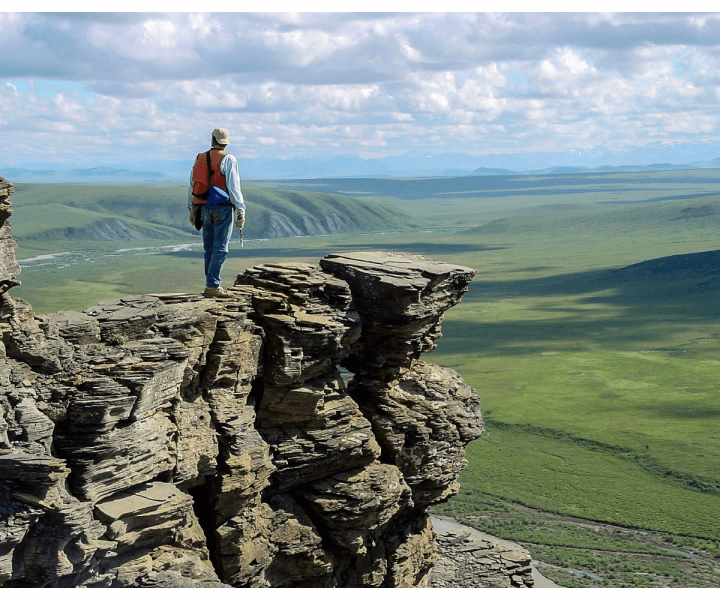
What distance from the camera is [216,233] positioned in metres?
26.8

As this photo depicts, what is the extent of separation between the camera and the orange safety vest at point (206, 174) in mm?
26000

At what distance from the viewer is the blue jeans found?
1051 inches

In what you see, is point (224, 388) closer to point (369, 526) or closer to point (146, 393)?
point (146, 393)

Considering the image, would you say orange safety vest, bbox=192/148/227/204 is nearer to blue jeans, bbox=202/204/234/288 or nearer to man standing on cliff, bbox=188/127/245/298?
man standing on cliff, bbox=188/127/245/298

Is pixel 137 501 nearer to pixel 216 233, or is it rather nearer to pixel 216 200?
pixel 216 233

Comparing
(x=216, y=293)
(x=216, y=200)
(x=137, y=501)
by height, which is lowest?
(x=137, y=501)

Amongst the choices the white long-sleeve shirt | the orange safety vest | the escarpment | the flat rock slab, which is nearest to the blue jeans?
the orange safety vest

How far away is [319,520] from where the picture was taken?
2845 cm

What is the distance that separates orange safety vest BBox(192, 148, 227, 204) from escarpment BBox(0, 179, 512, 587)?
3117 millimetres

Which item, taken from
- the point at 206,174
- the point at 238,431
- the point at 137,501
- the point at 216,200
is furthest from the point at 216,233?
the point at 137,501

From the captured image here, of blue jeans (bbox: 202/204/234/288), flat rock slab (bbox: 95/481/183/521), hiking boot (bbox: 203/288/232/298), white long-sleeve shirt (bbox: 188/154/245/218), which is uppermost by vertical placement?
white long-sleeve shirt (bbox: 188/154/245/218)

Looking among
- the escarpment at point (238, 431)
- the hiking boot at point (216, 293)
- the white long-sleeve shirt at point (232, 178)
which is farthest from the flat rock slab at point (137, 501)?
the white long-sleeve shirt at point (232, 178)

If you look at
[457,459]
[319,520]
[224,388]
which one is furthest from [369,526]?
[224,388]

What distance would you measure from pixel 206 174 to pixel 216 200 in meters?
0.81
